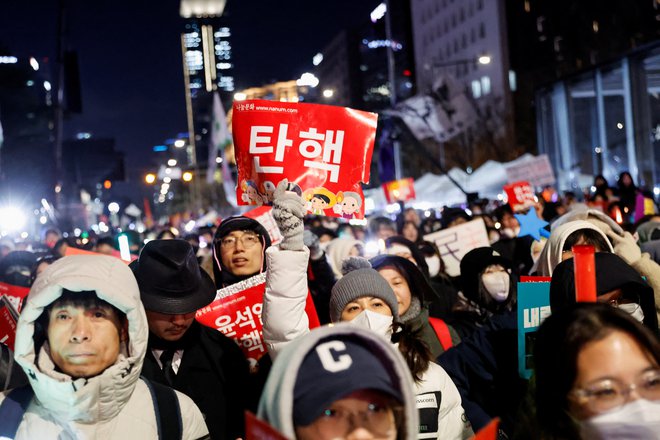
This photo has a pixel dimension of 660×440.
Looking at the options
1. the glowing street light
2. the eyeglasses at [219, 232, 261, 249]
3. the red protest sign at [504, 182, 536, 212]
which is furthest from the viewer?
the glowing street light

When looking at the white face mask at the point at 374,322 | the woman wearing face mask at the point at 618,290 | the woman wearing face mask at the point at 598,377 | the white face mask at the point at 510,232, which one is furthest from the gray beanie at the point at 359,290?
the white face mask at the point at 510,232

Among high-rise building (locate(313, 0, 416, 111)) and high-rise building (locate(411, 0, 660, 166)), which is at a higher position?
high-rise building (locate(313, 0, 416, 111))

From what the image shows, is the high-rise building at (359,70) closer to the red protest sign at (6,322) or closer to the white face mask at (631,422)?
the red protest sign at (6,322)

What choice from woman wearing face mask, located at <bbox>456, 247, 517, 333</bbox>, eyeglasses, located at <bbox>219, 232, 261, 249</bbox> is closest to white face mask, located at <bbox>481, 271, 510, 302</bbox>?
woman wearing face mask, located at <bbox>456, 247, 517, 333</bbox>

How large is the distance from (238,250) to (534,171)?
Answer: 45.1ft

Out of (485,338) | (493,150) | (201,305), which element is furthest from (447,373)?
(493,150)

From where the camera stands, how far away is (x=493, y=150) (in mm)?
43438

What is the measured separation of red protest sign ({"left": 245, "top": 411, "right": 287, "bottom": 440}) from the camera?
6.28ft

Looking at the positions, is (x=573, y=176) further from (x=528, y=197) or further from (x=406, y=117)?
(x=528, y=197)

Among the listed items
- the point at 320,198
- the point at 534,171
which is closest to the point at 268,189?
the point at 320,198

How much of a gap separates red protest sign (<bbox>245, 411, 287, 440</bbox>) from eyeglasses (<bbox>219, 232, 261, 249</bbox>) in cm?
325

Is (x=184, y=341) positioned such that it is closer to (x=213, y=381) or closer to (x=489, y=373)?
(x=213, y=381)

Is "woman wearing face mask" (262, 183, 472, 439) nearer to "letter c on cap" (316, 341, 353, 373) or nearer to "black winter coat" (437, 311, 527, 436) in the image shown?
"black winter coat" (437, 311, 527, 436)

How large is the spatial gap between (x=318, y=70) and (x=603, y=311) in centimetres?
13522
